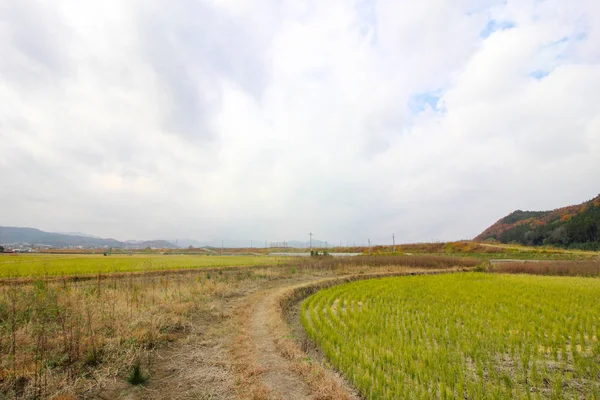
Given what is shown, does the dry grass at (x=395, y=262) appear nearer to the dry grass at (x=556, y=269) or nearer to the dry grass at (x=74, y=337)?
the dry grass at (x=556, y=269)

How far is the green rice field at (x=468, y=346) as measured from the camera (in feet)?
18.2

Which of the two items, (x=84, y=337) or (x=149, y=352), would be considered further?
(x=149, y=352)

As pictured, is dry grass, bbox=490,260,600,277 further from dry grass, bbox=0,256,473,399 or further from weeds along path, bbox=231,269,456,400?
weeds along path, bbox=231,269,456,400

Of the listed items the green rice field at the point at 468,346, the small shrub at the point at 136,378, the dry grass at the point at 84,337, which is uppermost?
the dry grass at the point at 84,337

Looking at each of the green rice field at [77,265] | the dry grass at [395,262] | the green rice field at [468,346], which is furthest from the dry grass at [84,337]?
the dry grass at [395,262]

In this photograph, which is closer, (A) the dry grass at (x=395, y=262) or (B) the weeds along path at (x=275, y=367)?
(B) the weeds along path at (x=275, y=367)

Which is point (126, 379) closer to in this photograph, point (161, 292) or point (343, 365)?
point (343, 365)

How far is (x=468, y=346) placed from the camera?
7.62m

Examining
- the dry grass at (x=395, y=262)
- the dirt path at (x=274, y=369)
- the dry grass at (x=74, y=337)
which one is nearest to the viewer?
the dry grass at (x=74, y=337)

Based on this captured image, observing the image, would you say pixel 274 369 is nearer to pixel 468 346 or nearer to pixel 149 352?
pixel 149 352

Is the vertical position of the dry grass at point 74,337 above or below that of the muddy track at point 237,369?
above

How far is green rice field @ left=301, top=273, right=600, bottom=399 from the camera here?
5539 millimetres

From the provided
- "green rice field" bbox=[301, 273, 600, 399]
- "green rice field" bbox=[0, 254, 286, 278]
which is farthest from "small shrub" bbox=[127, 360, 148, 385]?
"green rice field" bbox=[0, 254, 286, 278]

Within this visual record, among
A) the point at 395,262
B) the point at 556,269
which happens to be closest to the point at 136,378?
the point at 395,262
